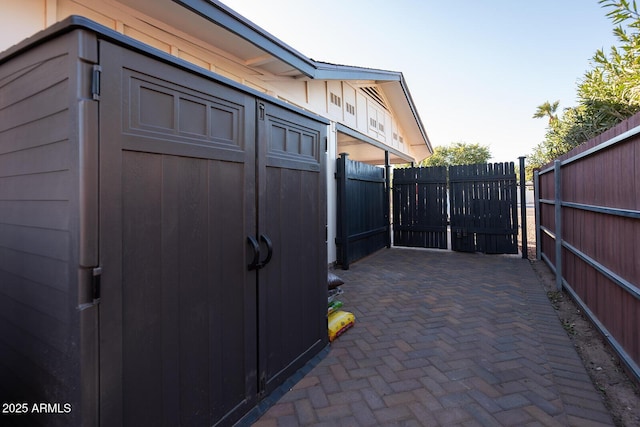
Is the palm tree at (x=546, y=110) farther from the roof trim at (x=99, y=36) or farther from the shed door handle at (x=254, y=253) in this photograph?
the roof trim at (x=99, y=36)

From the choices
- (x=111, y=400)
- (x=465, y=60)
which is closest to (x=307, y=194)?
(x=111, y=400)

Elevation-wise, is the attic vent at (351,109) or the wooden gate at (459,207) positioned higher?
the attic vent at (351,109)

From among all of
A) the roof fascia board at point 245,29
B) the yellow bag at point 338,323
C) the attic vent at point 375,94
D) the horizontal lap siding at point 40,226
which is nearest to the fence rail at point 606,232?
the yellow bag at point 338,323

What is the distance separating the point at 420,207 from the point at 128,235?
306 inches

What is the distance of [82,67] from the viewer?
3.77 feet

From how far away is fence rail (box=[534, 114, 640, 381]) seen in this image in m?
2.25

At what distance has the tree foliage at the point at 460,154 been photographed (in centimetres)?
3578

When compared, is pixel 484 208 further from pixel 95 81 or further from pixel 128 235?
Result: pixel 95 81

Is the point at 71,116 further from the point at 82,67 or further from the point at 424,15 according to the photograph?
the point at 424,15

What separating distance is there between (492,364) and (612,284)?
1.28m

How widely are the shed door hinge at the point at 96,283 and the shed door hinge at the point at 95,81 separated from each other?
657 mm

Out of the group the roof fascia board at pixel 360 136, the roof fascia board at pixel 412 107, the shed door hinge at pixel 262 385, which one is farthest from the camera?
the roof fascia board at pixel 412 107

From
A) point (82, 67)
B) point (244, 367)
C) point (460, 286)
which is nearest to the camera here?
point (82, 67)

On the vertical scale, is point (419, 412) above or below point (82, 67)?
below
